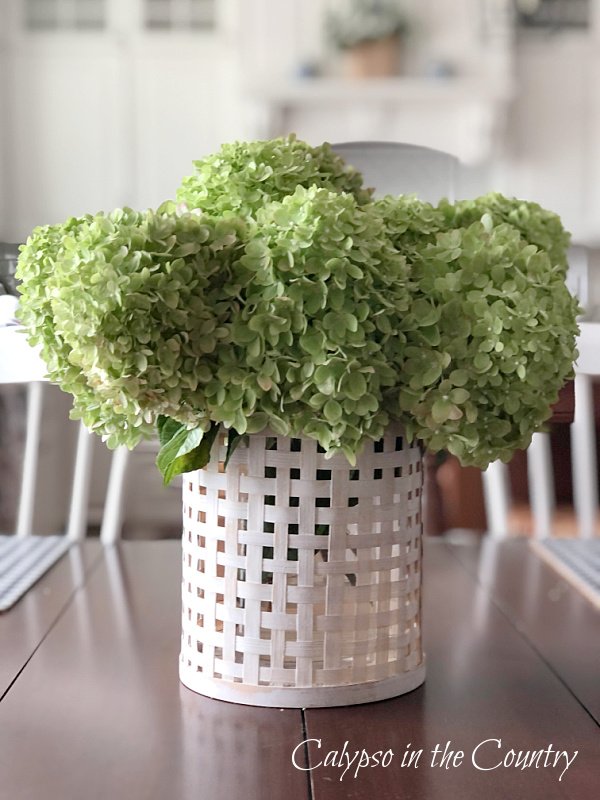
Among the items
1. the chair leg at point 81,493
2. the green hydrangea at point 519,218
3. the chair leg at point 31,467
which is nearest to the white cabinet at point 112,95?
the chair leg at point 31,467

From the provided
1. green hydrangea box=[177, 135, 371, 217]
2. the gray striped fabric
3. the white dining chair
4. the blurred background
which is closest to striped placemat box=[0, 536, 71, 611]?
green hydrangea box=[177, 135, 371, 217]

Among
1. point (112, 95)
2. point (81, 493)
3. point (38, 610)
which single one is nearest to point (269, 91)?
point (112, 95)

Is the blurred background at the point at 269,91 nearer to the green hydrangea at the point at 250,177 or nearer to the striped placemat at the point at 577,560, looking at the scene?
the striped placemat at the point at 577,560

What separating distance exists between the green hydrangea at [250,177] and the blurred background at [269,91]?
2.63m

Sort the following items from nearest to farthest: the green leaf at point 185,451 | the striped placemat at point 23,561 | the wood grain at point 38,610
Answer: the green leaf at point 185,451 → the wood grain at point 38,610 → the striped placemat at point 23,561

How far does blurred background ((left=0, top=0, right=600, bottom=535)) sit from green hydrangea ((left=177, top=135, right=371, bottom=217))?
263 cm

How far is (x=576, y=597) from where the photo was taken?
3.04 feet

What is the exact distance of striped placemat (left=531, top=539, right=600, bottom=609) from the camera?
Answer: 96 cm

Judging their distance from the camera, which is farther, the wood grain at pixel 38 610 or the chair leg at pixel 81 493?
the chair leg at pixel 81 493

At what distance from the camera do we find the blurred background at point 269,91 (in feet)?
10.6

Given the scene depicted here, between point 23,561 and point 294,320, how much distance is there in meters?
0.63

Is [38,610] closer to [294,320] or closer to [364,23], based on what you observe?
[294,320]

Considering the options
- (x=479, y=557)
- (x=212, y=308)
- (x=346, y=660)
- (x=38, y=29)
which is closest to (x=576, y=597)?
(x=479, y=557)

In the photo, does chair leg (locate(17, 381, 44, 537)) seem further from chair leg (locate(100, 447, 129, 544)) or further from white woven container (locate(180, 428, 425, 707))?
white woven container (locate(180, 428, 425, 707))
